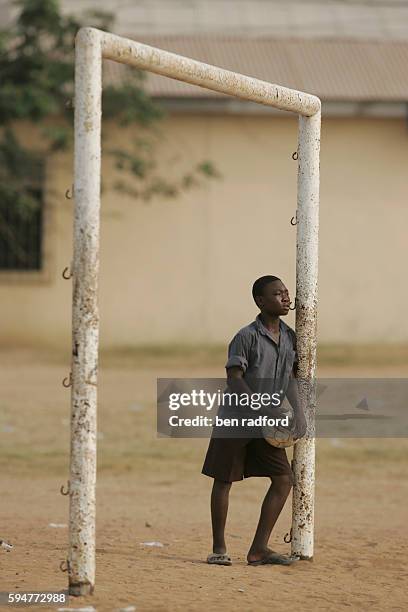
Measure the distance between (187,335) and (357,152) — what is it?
11.8 feet

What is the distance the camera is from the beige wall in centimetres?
1683

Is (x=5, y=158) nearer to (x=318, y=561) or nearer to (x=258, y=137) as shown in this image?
(x=258, y=137)

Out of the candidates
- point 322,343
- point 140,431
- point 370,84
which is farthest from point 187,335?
point 140,431

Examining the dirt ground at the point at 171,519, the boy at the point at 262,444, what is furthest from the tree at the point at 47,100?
the boy at the point at 262,444

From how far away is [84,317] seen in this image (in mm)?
4754

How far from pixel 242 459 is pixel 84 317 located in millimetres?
1279

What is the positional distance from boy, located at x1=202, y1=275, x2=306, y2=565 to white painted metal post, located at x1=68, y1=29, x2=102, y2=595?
941mm

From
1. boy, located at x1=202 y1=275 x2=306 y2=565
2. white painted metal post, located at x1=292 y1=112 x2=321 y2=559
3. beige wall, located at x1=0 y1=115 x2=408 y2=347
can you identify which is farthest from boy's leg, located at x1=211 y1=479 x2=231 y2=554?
beige wall, located at x1=0 y1=115 x2=408 y2=347

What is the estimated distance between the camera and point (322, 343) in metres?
17.2

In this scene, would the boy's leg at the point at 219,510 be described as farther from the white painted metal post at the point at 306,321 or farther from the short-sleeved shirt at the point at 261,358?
the short-sleeved shirt at the point at 261,358

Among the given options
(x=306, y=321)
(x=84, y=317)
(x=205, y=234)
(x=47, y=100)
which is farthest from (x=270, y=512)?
(x=205, y=234)

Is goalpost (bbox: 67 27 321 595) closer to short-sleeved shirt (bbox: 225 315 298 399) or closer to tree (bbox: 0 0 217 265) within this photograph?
short-sleeved shirt (bbox: 225 315 298 399)

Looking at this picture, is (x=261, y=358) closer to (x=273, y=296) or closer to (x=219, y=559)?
(x=273, y=296)

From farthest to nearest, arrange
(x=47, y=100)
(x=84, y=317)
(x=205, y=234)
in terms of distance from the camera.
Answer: (x=205, y=234) < (x=47, y=100) < (x=84, y=317)
